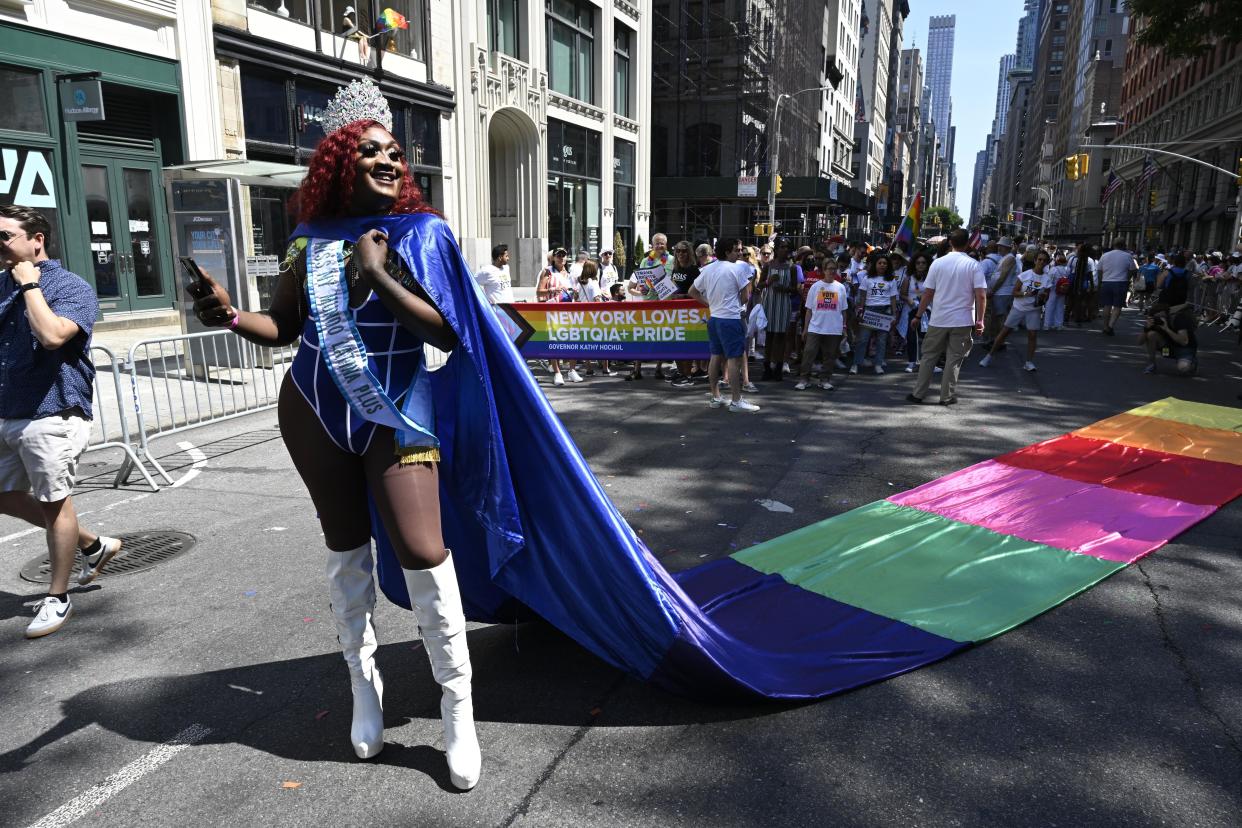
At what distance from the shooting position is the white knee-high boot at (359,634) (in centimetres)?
283

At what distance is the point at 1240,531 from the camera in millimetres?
5379

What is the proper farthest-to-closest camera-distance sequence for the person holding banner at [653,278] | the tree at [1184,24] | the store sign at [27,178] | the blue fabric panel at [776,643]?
1. the tree at [1184,24]
2. the person holding banner at [653,278]
3. the store sign at [27,178]
4. the blue fabric panel at [776,643]

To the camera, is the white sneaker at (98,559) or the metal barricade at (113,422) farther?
the metal barricade at (113,422)

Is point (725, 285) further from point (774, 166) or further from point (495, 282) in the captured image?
point (774, 166)

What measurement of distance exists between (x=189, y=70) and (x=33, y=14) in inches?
104

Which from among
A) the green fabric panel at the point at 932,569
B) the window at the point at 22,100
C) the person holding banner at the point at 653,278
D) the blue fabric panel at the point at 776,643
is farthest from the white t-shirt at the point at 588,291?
the blue fabric panel at the point at 776,643

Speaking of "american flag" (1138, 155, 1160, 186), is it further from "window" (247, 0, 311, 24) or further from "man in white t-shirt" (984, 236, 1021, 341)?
"window" (247, 0, 311, 24)

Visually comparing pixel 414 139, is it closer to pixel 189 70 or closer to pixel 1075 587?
pixel 189 70

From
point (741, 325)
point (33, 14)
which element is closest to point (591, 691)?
point (741, 325)

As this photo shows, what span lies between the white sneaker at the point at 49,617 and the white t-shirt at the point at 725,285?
6927mm

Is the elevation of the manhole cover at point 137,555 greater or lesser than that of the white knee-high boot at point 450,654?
lesser

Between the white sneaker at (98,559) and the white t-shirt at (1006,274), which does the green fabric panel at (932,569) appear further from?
the white t-shirt at (1006,274)

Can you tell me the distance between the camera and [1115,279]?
60.5 feet

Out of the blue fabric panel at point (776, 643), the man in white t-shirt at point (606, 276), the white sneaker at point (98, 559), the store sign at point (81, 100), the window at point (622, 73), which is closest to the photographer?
the blue fabric panel at point (776, 643)
